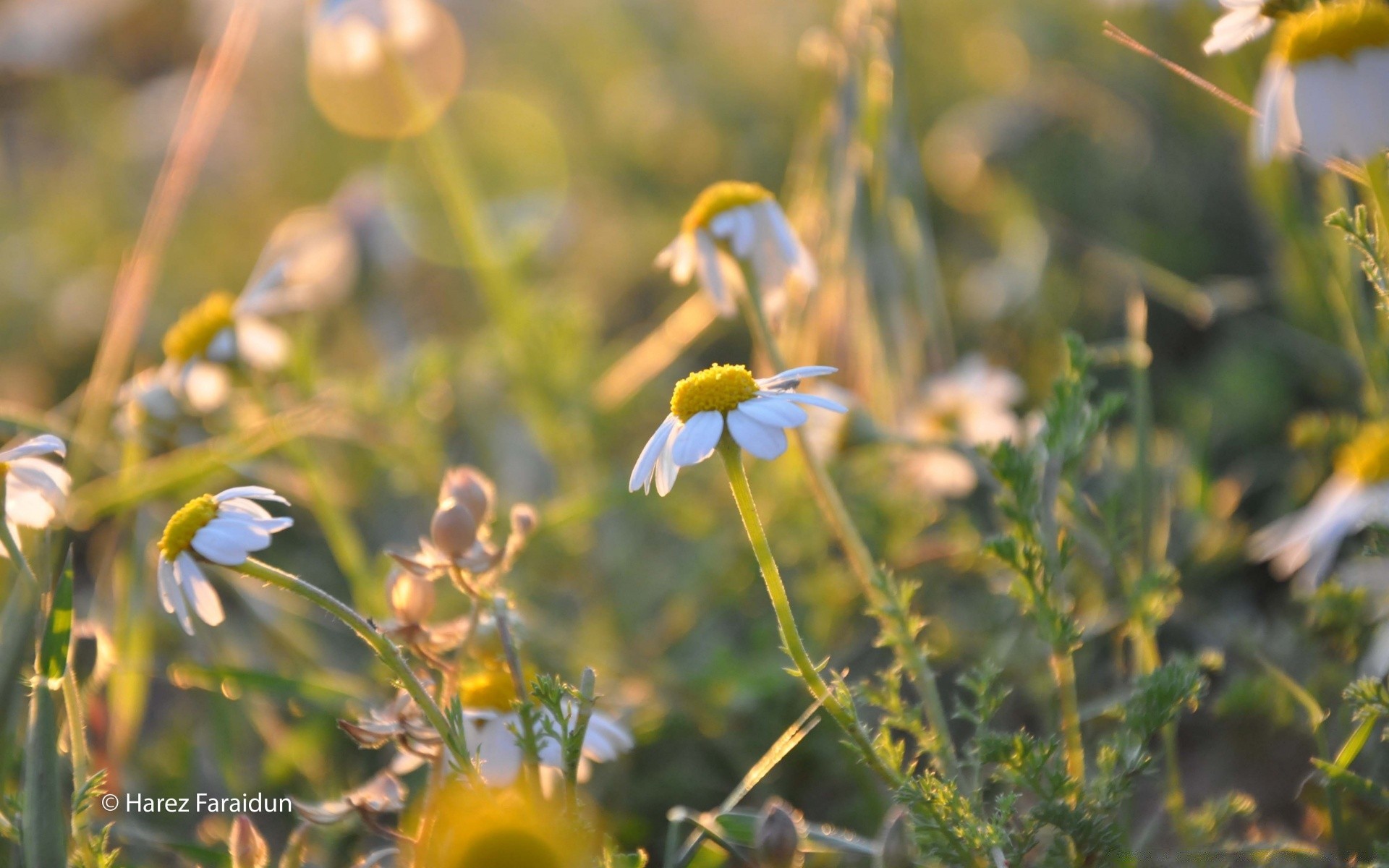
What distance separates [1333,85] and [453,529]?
2.65 feet

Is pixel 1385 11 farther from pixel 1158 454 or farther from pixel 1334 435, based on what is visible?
pixel 1158 454

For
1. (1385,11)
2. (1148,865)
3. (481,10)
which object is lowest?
(1148,865)

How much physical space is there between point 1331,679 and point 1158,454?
56 cm

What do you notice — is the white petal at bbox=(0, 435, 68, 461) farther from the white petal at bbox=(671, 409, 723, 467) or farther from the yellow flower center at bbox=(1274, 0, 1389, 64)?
the yellow flower center at bbox=(1274, 0, 1389, 64)

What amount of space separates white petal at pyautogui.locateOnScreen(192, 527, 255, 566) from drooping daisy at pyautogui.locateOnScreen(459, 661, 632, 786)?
9.4 inches

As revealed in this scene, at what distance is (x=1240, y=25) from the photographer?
983 mm

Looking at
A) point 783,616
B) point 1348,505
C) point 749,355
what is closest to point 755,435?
point 783,616

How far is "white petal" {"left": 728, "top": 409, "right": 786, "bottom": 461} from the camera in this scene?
2.61ft

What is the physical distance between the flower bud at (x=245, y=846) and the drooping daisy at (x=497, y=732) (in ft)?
0.61

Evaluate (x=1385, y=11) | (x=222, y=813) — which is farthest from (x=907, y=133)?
(x=222, y=813)

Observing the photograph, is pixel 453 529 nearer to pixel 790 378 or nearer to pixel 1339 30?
pixel 790 378

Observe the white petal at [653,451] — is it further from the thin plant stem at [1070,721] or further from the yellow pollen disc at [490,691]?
the thin plant stem at [1070,721]

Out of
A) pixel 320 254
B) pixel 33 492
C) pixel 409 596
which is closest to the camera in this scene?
pixel 409 596

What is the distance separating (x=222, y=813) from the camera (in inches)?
52.6
